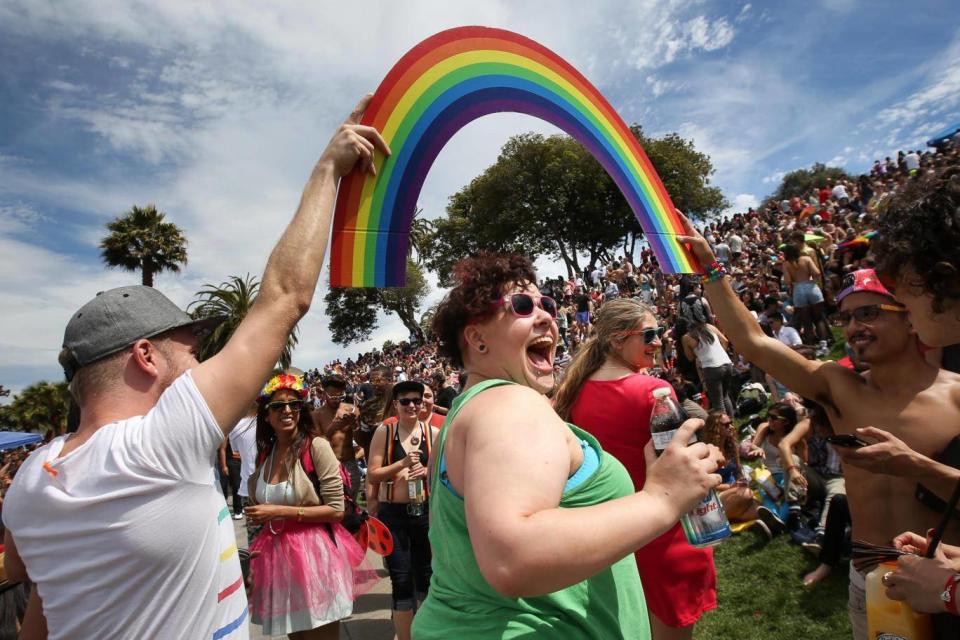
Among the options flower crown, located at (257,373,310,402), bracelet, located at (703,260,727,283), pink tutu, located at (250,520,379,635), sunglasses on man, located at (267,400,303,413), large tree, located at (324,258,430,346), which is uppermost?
large tree, located at (324,258,430,346)

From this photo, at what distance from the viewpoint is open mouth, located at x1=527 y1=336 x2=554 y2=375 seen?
1.69 meters

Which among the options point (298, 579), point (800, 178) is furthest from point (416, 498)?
point (800, 178)

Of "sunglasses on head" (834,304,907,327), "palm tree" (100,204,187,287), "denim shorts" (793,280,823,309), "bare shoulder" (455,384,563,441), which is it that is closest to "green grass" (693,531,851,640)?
"sunglasses on head" (834,304,907,327)

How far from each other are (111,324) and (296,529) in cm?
234

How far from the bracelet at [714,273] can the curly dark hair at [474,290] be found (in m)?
1.30

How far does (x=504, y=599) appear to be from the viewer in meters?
1.30

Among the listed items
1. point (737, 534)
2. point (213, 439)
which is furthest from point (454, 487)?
point (737, 534)

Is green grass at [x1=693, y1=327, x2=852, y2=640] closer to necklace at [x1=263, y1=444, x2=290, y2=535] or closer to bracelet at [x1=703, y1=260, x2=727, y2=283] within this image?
bracelet at [x1=703, y1=260, x2=727, y2=283]

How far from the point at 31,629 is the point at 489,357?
1.67m

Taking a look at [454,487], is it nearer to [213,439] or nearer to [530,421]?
[530,421]

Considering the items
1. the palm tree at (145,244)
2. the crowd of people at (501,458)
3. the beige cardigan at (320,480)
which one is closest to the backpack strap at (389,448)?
the beige cardigan at (320,480)

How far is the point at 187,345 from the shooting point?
1.65 meters

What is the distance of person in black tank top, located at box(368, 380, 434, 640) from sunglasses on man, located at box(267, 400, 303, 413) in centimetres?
103

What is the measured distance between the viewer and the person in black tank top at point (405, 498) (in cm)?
394
